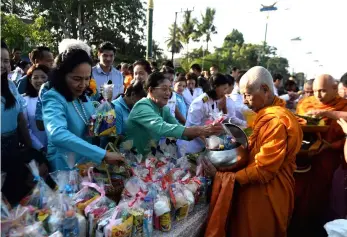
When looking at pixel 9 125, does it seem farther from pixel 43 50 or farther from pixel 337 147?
pixel 337 147

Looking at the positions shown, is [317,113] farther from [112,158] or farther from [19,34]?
[19,34]

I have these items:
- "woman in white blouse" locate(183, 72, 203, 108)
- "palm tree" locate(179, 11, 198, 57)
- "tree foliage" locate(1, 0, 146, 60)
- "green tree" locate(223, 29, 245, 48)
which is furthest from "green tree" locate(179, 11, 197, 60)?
"woman in white blouse" locate(183, 72, 203, 108)

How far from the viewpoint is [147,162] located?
2309mm

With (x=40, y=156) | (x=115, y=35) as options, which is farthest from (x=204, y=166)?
(x=115, y=35)

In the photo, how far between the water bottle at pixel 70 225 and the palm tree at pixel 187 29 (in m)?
57.2

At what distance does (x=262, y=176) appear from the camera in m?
2.39

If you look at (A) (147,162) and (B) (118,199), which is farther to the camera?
(A) (147,162)

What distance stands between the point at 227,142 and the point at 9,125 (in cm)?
167

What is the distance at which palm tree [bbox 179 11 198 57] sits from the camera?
5684cm

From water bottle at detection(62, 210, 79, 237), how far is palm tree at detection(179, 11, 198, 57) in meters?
57.2

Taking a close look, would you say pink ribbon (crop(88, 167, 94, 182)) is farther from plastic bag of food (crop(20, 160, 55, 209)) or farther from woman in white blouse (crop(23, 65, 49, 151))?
woman in white blouse (crop(23, 65, 49, 151))

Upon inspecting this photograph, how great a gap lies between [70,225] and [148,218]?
0.47 meters

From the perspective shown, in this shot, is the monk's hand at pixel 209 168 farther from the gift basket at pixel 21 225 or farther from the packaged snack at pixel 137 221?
the gift basket at pixel 21 225

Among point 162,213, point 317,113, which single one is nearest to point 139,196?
point 162,213
